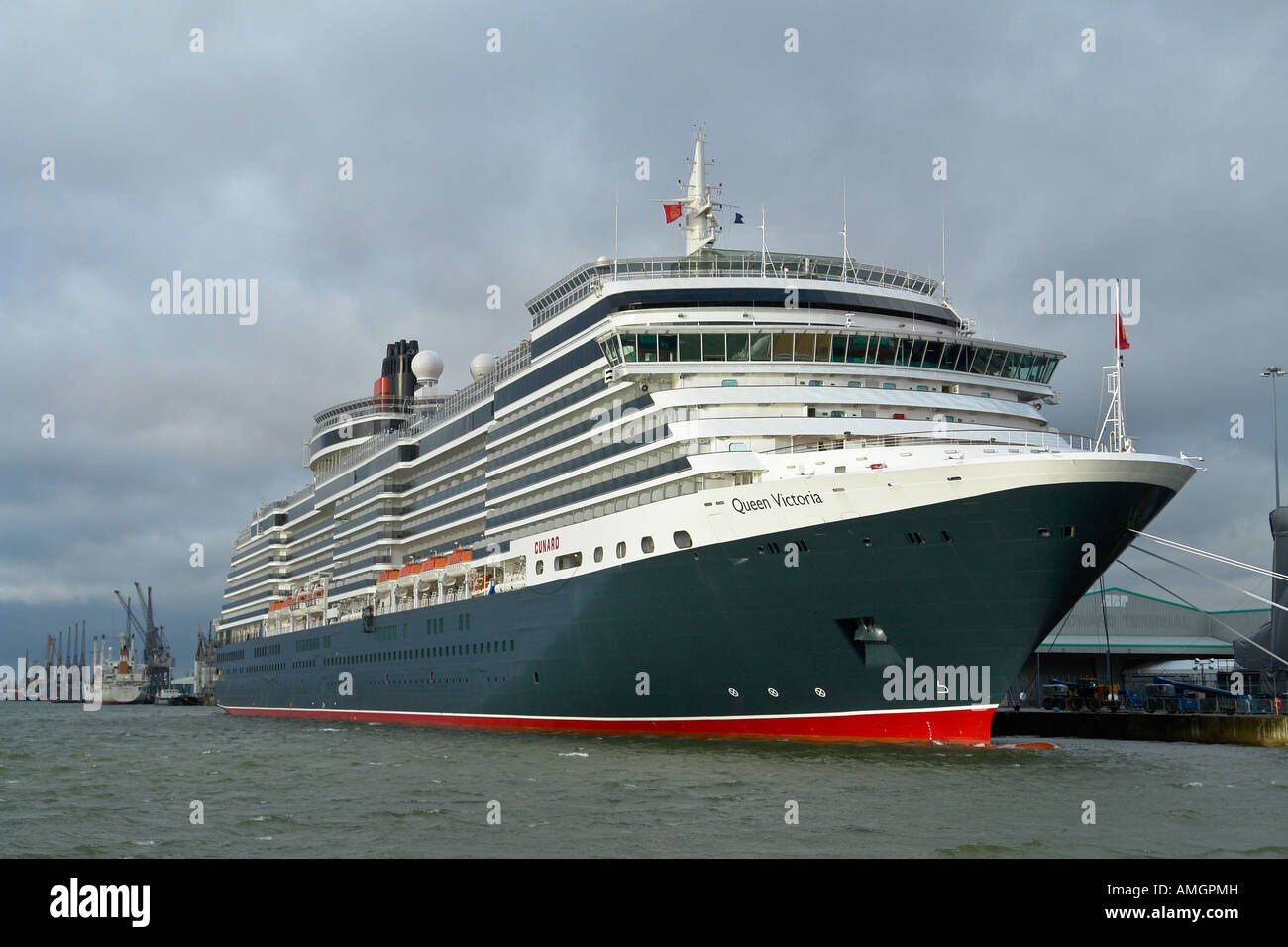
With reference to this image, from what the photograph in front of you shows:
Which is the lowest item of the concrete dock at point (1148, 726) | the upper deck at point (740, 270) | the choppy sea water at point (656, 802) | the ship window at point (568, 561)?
the concrete dock at point (1148, 726)

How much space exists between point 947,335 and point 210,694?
446 feet

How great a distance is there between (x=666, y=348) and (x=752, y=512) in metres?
6.44

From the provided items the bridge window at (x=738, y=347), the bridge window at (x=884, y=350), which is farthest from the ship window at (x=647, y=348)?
the bridge window at (x=884, y=350)

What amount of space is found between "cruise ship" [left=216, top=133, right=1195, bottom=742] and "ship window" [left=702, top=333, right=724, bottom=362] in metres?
0.08

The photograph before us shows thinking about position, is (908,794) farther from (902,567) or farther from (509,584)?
(509,584)

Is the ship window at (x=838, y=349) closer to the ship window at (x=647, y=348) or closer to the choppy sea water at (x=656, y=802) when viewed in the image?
the ship window at (x=647, y=348)

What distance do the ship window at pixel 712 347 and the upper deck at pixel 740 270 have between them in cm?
380

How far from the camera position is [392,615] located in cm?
5147

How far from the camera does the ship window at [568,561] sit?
120 feet

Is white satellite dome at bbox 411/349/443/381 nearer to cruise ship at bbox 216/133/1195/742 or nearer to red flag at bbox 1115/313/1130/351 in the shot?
cruise ship at bbox 216/133/1195/742

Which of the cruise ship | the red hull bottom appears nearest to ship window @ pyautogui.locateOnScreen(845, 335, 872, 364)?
the cruise ship

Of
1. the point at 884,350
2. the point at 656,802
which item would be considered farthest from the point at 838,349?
the point at 656,802

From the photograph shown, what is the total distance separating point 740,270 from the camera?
37.7m
